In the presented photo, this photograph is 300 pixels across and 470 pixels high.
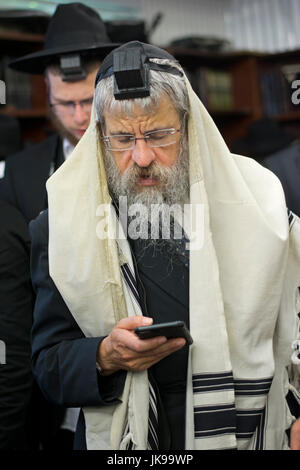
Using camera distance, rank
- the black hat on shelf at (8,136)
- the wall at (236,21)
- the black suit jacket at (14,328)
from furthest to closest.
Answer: the wall at (236,21)
the black hat on shelf at (8,136)
the black suit jacket at (14,328)

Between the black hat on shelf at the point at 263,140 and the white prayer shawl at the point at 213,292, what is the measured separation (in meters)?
2.52

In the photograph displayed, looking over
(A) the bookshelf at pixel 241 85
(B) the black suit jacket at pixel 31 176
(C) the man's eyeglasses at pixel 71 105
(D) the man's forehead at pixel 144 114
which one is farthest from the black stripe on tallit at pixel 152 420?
(A) the bookshelf at pixel 241 85

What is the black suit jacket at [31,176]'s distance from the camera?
8.25ft

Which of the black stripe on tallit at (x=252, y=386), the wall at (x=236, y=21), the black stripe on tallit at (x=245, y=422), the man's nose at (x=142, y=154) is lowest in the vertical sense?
the black stripe on tallit at (x=245, y=422)

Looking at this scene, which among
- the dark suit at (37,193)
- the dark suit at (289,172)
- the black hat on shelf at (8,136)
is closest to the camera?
the dark suit at (289,172)

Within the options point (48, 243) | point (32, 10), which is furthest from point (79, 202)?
point (32, 10)

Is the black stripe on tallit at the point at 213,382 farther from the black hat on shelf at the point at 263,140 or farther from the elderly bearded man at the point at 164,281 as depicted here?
the black hat on shelf at the point at 263,140

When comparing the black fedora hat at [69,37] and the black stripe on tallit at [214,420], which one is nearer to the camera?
the black stripe on tallit at [214,420]

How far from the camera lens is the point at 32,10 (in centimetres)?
419

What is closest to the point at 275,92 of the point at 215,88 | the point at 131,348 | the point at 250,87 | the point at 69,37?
the point at 250,87

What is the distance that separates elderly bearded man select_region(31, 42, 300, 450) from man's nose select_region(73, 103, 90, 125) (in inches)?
26.9

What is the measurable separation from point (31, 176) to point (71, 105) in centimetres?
36

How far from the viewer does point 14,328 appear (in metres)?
2.03
